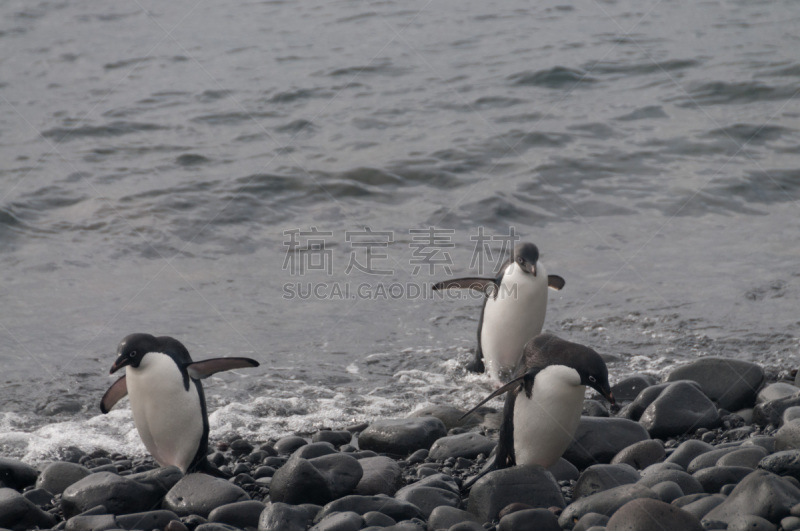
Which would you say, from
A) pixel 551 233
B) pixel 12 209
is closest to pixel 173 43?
pixel 12 209

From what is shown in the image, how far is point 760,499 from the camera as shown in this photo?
3.42m

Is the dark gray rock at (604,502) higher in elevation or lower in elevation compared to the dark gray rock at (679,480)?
higher

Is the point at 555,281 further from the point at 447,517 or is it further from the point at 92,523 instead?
the point at 92,523

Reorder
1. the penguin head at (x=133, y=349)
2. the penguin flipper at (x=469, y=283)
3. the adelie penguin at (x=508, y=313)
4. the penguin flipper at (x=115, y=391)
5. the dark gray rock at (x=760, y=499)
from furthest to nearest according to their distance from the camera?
the penguin flipper at (x=469, y=283) → the adelie penguin at (x=508, y=313) → the penguin flipper at (x=115, y=391) → the penguin head at (x=133, y=349) → the dark gray rock at (x=760, y=499)

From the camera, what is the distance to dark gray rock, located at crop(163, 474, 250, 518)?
4086mm

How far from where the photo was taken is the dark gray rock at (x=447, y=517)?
3.79m

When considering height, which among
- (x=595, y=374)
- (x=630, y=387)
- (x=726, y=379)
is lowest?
(x=630, y=387)

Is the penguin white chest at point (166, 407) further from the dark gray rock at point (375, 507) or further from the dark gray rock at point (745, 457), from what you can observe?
the dark gray rock at point (745, 457)

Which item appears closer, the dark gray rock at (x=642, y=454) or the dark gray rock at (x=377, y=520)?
the dark gray rock at (x=377, y=520)

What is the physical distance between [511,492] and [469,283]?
2.98 m

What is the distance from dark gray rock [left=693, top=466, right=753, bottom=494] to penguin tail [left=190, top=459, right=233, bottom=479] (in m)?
2.42

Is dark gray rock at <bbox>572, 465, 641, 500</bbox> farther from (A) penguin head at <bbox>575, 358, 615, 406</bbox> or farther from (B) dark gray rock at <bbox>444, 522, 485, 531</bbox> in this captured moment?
(B) dark gray rock at <bbox>444, 522, 485, 531</bbox>

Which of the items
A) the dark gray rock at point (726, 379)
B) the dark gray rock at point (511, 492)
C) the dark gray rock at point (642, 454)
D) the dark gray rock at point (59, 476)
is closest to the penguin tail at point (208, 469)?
the dark gray rock at point (59, 476)

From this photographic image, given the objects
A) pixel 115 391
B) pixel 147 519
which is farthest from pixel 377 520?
pixel 115 391
